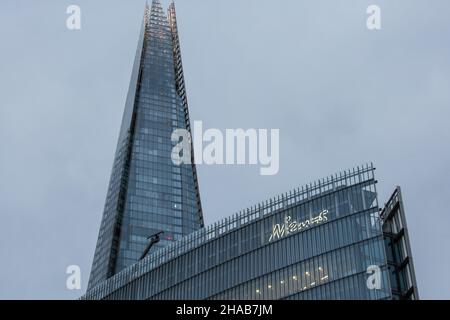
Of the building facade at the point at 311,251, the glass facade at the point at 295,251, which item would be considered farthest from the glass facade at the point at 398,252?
the glass facade at the point at 295,251

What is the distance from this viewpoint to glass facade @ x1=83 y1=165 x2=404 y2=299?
97.9 m

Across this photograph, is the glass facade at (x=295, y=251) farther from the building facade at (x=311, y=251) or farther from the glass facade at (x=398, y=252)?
the glass facade at (x=398, y=252)

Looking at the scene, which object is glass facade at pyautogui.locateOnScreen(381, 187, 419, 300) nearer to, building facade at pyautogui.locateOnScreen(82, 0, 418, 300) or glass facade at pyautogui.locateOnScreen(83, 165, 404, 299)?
building facade at pyautogui.locateOnScreen(82, 0, 418, 300)

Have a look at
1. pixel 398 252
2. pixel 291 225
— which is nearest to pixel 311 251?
pixel 291 225

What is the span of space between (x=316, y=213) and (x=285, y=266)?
9.26m

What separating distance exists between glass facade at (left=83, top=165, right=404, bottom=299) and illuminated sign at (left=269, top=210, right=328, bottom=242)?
158 millimetres

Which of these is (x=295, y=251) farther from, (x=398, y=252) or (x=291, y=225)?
(x=398, y=252)

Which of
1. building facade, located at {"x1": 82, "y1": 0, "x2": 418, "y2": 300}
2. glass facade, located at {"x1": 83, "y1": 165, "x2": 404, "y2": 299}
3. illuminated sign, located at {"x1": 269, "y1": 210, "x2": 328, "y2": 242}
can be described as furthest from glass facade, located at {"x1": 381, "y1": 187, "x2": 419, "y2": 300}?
illuminated sign, located at {"x1": 269, "y1": 210, "x2": 328, "y2": 242}

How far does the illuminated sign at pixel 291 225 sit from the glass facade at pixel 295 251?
158 millimetres

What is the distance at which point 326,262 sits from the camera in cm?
10050

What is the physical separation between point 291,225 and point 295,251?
4.76 metres

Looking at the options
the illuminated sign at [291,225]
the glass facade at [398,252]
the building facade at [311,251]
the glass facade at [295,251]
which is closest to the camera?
the glass facade at [398,252]

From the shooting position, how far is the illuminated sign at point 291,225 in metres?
105
